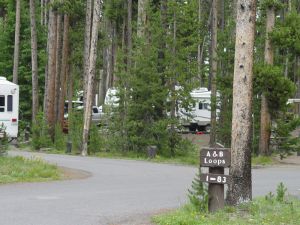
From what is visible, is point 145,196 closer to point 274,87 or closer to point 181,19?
point 274,87

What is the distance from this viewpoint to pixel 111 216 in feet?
35.8

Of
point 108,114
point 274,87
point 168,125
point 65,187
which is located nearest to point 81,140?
point 108,114

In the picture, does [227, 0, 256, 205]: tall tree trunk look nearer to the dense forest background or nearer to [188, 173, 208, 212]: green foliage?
[188, 173, 208, 212]: green foliage

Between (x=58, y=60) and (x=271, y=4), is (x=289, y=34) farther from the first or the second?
(x=58, y=60)

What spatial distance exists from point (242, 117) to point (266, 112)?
1494cm

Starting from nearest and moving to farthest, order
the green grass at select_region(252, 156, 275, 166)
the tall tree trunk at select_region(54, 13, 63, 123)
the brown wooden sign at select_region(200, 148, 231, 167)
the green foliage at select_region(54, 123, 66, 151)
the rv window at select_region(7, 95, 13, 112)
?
the brown wooden sign at select_region(200, 148, 231, 167) → the green grass at select_region(252, 156, 275, 166) → the rv window at select_region(7, 95, 13, 112) → the green foliage at select_region(54, 123, 66, 151) → the tall tree trunk at select_region(54, 13, 63, 123)

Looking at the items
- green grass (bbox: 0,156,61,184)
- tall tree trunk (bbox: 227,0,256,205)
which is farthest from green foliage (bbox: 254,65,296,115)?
tall tree trunk (bbox: 227,0,256,205)

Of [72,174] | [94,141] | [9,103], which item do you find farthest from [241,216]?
[9,103]

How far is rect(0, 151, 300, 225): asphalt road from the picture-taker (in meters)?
10.7

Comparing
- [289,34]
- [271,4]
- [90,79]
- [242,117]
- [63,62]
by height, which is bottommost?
[242,117]

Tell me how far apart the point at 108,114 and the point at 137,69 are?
9.77 ft

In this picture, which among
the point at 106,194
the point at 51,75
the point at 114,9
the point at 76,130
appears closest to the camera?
the point at 106,194

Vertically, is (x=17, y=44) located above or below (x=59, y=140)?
above

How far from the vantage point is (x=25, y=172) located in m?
17.0
